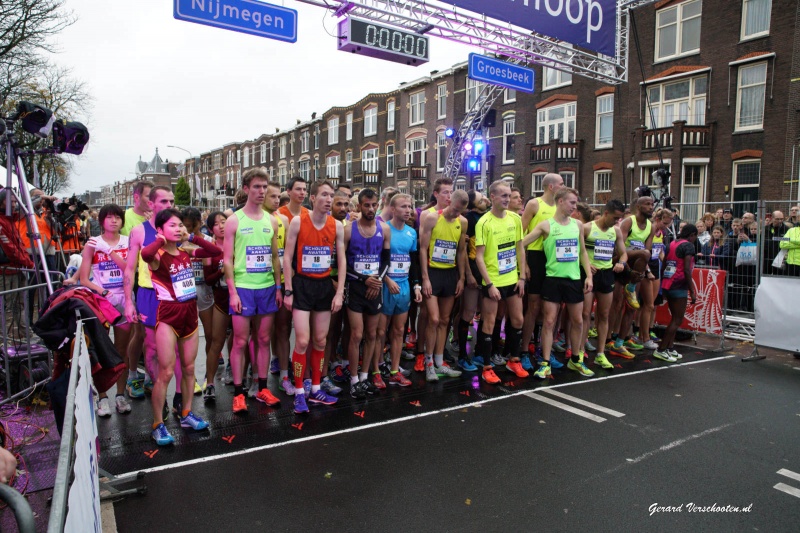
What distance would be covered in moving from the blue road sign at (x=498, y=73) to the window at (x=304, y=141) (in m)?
43.4

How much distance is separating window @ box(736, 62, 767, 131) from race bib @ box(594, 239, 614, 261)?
51.3 ft

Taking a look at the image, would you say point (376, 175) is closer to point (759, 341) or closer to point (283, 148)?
point (283, 148)

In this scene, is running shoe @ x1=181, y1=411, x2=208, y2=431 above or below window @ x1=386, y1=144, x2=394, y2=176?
below

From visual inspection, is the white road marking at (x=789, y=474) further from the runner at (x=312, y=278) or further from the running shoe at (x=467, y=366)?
the runner at (x=312, y=278)

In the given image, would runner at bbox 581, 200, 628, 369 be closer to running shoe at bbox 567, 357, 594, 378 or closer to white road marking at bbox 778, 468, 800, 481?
running shoe at bbox 567, 357, 594, 378

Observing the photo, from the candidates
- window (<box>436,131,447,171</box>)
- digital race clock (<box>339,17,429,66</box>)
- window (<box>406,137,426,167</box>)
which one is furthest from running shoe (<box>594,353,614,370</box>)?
window (<box>406,137,426,167</box>)

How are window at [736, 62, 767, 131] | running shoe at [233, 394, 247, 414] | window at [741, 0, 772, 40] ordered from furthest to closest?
window at [736, 62, 767, 131], window at [741, 0, 772, 40], running shoe at [233, 394, 247, 414]

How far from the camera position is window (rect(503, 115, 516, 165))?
28641 millimetres

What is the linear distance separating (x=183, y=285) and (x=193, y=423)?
123 centimetres

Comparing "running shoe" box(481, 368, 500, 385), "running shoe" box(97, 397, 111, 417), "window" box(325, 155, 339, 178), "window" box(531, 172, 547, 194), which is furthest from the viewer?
"window" box(325, 155, 339, 178)

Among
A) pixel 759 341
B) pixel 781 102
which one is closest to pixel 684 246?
pixel 759 341

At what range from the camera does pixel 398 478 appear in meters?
3.67

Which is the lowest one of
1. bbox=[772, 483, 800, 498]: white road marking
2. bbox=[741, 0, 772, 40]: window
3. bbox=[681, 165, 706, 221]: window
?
bbox=[772, 483, 800, 498]: white road marking

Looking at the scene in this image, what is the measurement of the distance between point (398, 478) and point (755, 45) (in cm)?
2134
